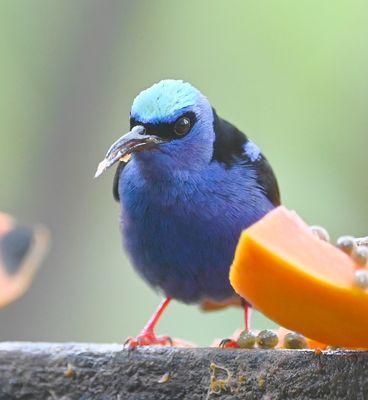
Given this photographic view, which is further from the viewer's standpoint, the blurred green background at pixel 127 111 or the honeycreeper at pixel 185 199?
the blurred green background at pixel 127 111

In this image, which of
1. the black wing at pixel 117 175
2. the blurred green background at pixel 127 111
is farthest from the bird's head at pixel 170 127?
the blurred green background at pixel 127 111

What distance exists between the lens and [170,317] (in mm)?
6266

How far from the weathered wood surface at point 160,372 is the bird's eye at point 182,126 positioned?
1.23 m

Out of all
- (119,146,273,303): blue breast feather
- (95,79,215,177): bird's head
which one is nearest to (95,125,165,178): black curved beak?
(95,79,215,177): bird's head

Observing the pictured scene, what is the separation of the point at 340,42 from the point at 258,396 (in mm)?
5219

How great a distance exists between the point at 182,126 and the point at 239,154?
39 centimetres

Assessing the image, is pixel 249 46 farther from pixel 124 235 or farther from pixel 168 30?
pixel 124 235

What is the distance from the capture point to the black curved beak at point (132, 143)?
2894 mm

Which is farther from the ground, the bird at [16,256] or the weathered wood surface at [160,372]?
the bird at [16,256]

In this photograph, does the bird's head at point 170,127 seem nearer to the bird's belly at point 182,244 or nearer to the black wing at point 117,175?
the bird's belly at point 182,244

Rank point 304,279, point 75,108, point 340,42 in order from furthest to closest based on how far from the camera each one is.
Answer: point 340,42
point 75,108
point 304,279

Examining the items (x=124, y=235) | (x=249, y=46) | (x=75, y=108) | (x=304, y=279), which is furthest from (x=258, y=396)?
(x=249, y=46)

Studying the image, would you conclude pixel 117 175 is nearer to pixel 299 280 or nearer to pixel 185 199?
pixel 185 199

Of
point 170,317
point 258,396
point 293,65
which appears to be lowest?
point 170,317
